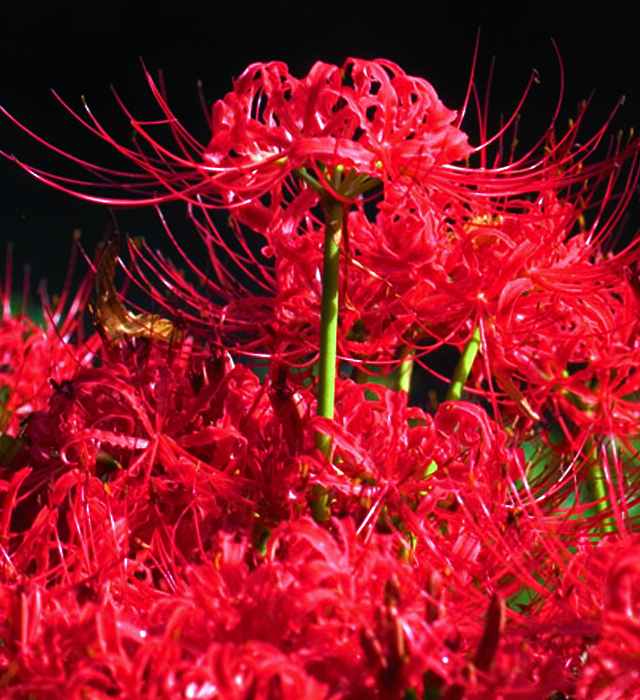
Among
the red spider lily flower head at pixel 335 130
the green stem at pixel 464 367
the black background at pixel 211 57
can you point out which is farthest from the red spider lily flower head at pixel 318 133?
the black background at pixel 211 57

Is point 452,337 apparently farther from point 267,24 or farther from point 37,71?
point 37,71

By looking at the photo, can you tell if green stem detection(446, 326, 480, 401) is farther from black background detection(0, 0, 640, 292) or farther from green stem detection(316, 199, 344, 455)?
black background detection(0, 0, 640, 292)

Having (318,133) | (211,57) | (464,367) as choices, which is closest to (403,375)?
(464,367)

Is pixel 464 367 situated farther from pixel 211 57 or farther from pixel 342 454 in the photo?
pixel 211 57

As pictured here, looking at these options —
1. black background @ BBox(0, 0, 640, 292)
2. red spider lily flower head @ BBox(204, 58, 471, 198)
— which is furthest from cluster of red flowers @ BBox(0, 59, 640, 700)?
black background @ BBox(0, 0, 640, 292)

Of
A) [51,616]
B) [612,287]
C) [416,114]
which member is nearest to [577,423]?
[612,287]

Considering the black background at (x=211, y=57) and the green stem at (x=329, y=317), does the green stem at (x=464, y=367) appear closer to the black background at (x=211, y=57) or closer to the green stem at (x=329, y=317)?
the green stem at (x=329, y=317)
